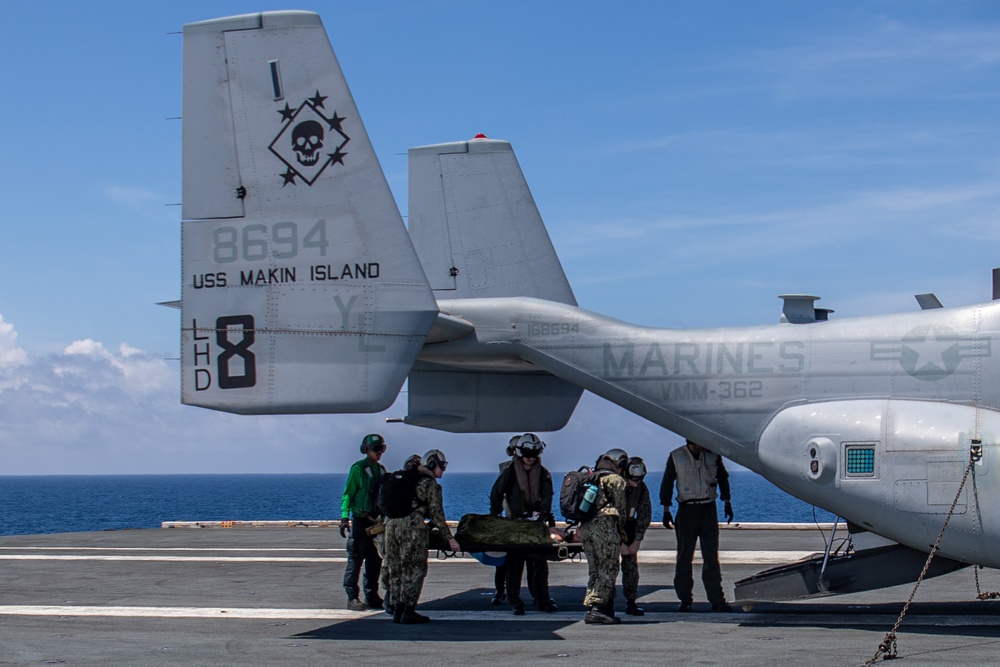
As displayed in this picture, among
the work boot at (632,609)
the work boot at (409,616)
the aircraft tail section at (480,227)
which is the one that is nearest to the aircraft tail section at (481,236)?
the aircraft tail section at (480,227)

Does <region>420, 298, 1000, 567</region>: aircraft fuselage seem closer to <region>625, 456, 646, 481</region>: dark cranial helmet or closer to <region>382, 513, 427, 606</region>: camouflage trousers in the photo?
<region>625, 456, 646, 481</region>: dark cranial helmet

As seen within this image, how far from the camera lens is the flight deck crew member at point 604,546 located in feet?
36.3

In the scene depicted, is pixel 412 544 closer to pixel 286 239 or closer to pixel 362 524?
pixel 362 524

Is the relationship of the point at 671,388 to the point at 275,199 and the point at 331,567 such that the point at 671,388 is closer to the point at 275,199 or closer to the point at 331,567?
the point at 275,199

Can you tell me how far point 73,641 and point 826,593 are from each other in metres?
7.67

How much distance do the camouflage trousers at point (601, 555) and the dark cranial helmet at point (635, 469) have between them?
0.97 m

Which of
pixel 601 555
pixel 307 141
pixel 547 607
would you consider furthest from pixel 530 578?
pixel 307 141

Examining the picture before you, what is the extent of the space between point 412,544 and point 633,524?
2.49 m

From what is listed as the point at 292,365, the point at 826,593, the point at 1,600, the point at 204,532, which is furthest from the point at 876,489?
the point at 204,532

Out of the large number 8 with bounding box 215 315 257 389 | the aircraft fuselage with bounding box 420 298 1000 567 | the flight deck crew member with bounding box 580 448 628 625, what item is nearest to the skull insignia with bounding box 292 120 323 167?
the large number 8 with bounding box 215 315 257 389

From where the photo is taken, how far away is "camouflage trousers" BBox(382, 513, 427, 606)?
11180 mm

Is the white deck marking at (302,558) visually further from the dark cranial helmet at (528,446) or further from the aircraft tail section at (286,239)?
the aircraft tail section at (286,239)

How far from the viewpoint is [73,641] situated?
10586 mm

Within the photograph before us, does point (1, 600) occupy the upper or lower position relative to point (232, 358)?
lower
